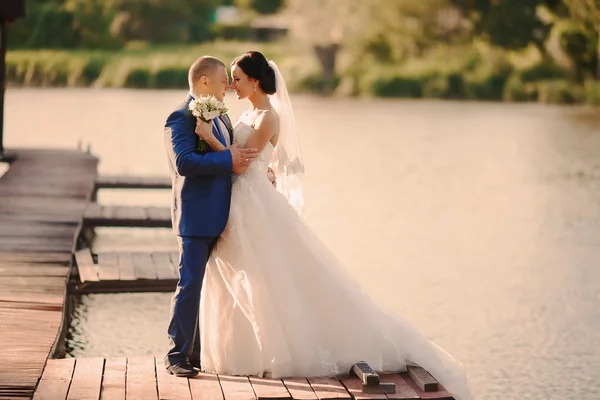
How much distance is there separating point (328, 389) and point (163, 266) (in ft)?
12.0

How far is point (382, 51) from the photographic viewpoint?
47781 mm

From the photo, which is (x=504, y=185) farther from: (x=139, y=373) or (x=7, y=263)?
(x=139, y=373)

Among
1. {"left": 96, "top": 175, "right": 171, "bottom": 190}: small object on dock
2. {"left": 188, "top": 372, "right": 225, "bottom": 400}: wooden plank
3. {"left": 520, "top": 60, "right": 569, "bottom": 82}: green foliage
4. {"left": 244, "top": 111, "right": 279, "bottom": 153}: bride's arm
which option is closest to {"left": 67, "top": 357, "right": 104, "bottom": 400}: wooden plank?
{"left": 188, "top": 372, "right": 225, "bottom": 400}: wooden plank

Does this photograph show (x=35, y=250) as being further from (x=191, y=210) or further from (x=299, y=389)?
(x=299, y=389)

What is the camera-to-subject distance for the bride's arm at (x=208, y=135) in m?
5.29

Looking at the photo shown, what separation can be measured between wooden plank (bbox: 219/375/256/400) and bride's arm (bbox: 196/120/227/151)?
1.07m

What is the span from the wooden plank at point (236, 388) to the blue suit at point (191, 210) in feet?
0.77

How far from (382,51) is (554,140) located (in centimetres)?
2354

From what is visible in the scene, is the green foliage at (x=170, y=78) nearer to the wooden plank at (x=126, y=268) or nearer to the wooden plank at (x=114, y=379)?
the wooden plank at (x=126, y=268)

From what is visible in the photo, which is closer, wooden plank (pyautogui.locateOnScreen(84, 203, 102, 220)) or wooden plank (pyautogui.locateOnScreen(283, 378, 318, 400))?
wooden plank (pyautogui.locateOnScreen(283, 378, 318, 400))

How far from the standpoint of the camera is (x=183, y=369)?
17.7 feet

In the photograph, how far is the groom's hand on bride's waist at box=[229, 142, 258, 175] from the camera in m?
5.37

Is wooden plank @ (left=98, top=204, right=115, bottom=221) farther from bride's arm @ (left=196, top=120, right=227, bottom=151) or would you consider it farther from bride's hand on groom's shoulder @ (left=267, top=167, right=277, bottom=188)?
bride's arm @ (left=196, top=120, right=227, bottom=151)

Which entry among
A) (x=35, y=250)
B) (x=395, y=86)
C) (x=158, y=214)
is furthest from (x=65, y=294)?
(x=395, y=86)
